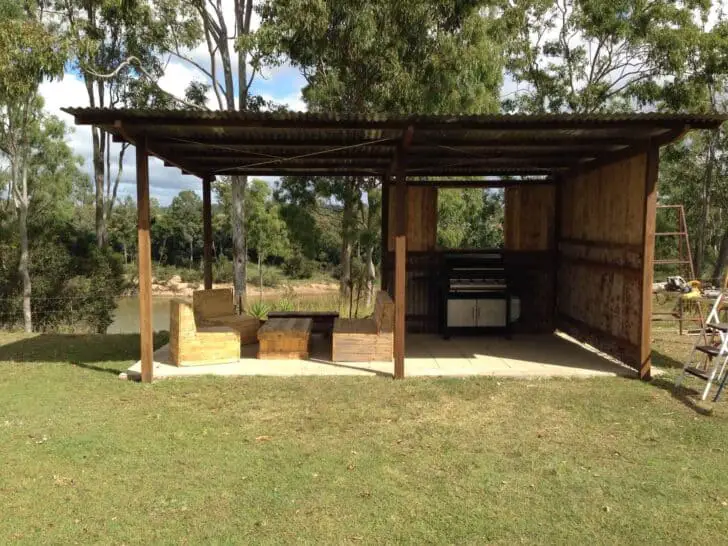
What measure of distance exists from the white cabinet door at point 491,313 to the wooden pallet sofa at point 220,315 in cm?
320

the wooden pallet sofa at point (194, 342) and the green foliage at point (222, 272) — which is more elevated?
the wooden pallet sofa at point (194, 342)

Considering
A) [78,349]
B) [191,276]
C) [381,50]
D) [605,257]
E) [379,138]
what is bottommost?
[191,276]

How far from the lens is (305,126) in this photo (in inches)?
207

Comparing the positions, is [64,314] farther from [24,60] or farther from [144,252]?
[144,252]

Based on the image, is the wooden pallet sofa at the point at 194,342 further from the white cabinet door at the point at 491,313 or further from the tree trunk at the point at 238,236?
the tree trunk at the point at 238,236

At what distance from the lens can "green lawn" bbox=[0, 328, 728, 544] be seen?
2.81 m

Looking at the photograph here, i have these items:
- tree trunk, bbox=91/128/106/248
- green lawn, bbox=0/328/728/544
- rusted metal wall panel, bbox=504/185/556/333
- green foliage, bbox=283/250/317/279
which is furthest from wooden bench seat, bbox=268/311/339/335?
green foliage, bbox=283/250/317/279

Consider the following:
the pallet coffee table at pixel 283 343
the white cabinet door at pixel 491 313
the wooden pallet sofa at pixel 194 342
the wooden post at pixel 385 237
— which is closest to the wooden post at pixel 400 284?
the pallet coffee table at pixel 283 343

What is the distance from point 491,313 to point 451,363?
5.48 ft

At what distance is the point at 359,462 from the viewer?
3.61 metres

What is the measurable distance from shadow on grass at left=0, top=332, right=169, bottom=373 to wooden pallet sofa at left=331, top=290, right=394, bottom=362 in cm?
252

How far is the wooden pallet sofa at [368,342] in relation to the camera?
6.32 metres

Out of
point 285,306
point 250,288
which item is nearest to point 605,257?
point 285,306

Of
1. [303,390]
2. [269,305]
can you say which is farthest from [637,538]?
[269,305]
